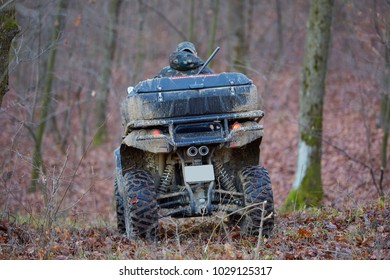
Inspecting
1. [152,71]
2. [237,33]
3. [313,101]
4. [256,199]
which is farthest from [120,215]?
[152,71]

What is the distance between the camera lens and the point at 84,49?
23391mm

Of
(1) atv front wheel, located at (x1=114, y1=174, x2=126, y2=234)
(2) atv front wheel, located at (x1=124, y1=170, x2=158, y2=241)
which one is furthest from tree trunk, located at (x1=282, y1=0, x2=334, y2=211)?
(2) atv front wheel, located at (x1=124, y1=170, x2=158, y2=241)

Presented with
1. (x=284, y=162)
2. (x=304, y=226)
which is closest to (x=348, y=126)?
(x=284, y=162)

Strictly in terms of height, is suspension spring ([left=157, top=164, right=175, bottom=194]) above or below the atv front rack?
below

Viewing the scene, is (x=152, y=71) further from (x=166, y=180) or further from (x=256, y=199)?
(x=256, y=199)

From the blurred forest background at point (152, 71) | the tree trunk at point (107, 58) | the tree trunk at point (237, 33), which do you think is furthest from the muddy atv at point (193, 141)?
the tree trunk at point (107, 58)

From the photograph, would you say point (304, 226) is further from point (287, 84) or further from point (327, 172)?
point (287, 84)

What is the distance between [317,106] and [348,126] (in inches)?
348

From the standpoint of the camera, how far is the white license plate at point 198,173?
8.71 meters

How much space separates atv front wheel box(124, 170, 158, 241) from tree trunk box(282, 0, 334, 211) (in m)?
5.66

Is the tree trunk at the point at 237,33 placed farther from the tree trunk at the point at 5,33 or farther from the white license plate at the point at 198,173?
the tree trunk at the point at 5,33

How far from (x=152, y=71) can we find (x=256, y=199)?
79.9 ft

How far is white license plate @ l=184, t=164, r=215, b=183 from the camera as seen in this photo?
8711 mm

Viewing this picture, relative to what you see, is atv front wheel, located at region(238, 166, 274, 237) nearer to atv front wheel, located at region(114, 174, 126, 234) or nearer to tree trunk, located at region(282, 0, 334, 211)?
atv front wheel, located at region(114, 174, 126, 234)
